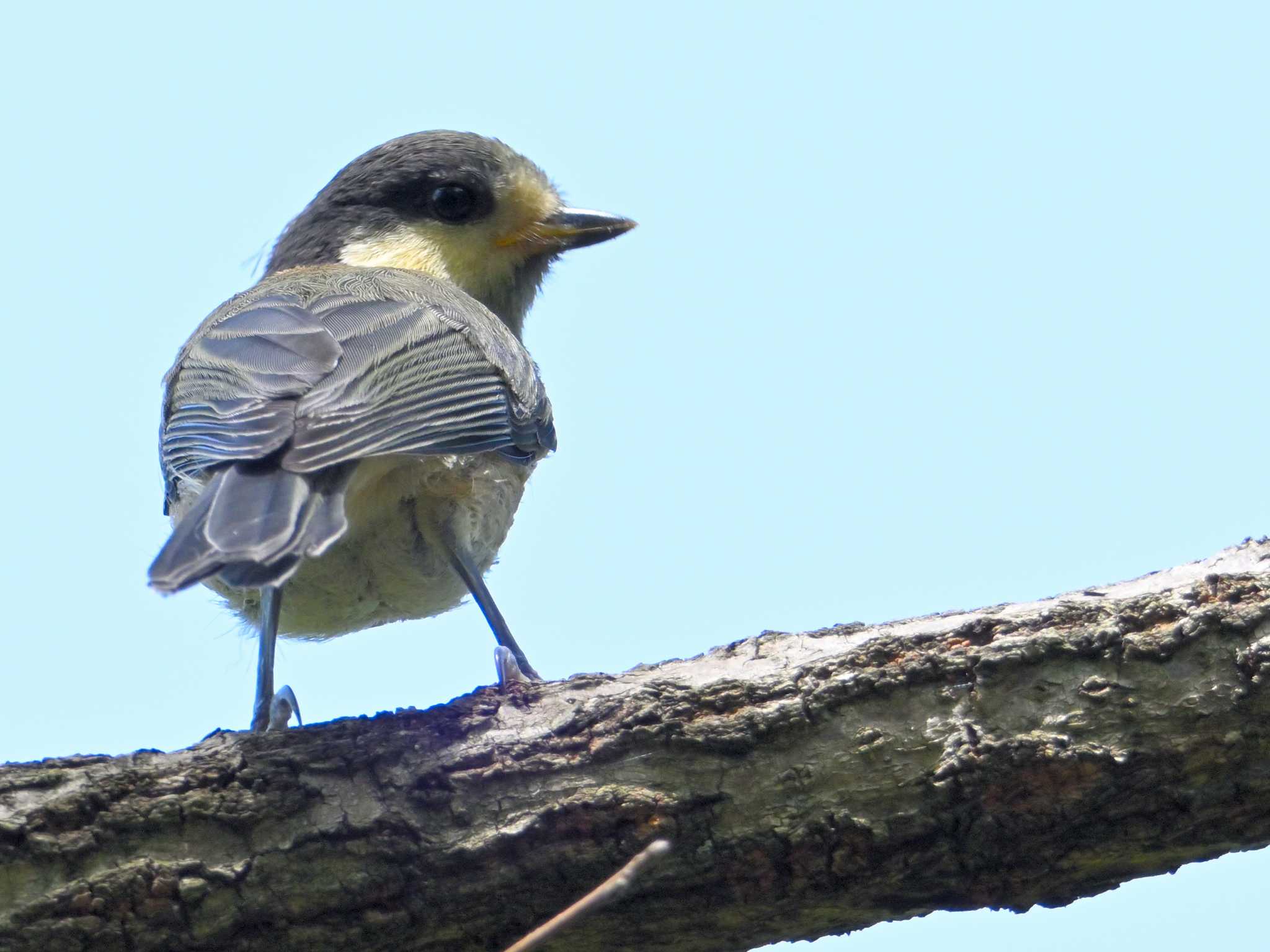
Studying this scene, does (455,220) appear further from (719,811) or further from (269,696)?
(719,811)

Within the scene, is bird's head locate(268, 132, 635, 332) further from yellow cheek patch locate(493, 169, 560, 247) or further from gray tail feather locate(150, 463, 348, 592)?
gray tail feather locate(150, 463, 348, 592)

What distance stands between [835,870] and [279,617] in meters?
2.26

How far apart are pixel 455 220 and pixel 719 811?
364cm

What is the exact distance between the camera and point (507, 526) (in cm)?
460

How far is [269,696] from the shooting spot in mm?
4227

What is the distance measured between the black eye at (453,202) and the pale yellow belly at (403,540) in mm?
1829

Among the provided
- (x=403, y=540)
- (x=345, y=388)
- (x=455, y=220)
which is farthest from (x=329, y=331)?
(x=455, y=220)

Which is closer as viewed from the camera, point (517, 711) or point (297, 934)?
point (297, 934)

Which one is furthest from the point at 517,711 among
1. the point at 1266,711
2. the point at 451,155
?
the point at 451,155

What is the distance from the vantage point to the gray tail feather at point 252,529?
2.99 metres

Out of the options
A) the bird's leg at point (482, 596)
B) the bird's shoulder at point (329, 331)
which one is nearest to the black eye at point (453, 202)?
the bird's shoulder at point (329, 331)

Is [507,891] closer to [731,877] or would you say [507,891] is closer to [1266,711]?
[731,877]

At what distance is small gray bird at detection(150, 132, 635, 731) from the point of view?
3.22 m

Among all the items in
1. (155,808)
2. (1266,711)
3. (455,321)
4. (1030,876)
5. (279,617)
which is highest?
(455,321)
